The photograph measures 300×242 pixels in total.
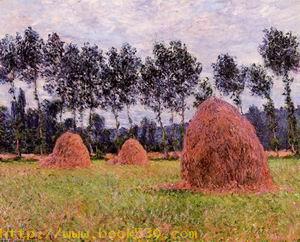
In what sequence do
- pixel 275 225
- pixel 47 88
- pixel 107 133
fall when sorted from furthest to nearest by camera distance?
pixel 107 133 → pixel 47 88 → pixel 275 225

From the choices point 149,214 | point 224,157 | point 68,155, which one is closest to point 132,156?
point 68,155

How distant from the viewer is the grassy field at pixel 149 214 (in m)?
12.3

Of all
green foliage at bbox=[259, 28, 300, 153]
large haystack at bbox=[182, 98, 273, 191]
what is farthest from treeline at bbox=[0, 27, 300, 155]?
large haystack at bbox=[182, 98, 273, 191]

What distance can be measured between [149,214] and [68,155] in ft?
81.3

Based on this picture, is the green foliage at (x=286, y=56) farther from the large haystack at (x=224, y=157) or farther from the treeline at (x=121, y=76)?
the large haystack at (x=224, y=157)

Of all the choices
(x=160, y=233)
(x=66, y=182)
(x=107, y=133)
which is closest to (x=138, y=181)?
(x=66, y=182)

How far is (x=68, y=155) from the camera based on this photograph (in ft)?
127

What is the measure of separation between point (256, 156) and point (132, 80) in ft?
215

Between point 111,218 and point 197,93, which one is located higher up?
point 197,93

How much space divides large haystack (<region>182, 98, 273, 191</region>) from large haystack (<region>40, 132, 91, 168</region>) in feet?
60.4

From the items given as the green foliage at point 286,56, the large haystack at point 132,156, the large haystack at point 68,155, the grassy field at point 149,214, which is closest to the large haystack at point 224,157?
the grassy field at point 149,214

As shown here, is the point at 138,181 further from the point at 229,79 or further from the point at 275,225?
the point at 229,79

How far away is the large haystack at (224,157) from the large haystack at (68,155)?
18424mm

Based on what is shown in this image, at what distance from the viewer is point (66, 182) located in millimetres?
25922
